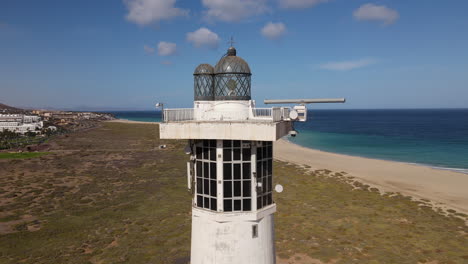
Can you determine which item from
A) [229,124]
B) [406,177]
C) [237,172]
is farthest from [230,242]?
[406,177]

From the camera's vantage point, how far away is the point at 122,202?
3203 centimetres

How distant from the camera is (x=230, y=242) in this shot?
28.7 feet

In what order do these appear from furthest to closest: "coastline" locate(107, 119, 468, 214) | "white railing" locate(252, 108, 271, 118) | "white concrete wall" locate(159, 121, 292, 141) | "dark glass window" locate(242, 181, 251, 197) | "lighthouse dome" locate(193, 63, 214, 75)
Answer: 1. "coastline" locate(107, 119, 468, 214)
2. "lighthouse dome" locate(193, 63, 214, 75)
3. "white railing" locate(252, 108, 271, 118)
4. "dark glass window" locate(242, 181, 251, 197)
5. "white concrete wall" locate(159, 121, 292, 141)

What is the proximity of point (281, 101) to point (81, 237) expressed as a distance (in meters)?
20.3

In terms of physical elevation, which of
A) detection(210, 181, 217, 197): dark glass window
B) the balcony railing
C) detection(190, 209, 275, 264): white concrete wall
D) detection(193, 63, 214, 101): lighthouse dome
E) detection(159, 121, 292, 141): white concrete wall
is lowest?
detection(190, 209, 275, 264): white concrete wall

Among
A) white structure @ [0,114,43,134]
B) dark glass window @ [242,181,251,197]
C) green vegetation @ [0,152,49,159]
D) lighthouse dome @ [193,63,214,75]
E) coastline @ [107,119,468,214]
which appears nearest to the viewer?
dark glass window @ [242,181,251,197]

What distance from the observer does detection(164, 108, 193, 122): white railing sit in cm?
918

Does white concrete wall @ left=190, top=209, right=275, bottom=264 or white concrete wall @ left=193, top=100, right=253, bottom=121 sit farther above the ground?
white concrete wall @ left=193, top=100, right=253, bottom=121

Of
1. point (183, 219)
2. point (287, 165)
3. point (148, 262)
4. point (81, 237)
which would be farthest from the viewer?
point (287, 165)

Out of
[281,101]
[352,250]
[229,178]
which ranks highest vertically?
[281,101]

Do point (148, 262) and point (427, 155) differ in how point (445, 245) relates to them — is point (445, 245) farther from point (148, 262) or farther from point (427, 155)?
point (427, 155)

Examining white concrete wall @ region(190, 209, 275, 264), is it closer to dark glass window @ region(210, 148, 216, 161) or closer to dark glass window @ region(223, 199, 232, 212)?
dark glass window @ region(223, 199, 232, 212)

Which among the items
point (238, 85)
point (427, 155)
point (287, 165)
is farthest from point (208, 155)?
point (427, 155)

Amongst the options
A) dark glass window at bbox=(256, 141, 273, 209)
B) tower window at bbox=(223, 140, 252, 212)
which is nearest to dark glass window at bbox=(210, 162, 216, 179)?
tower window at bbox=(223, 140, 252, 212)
